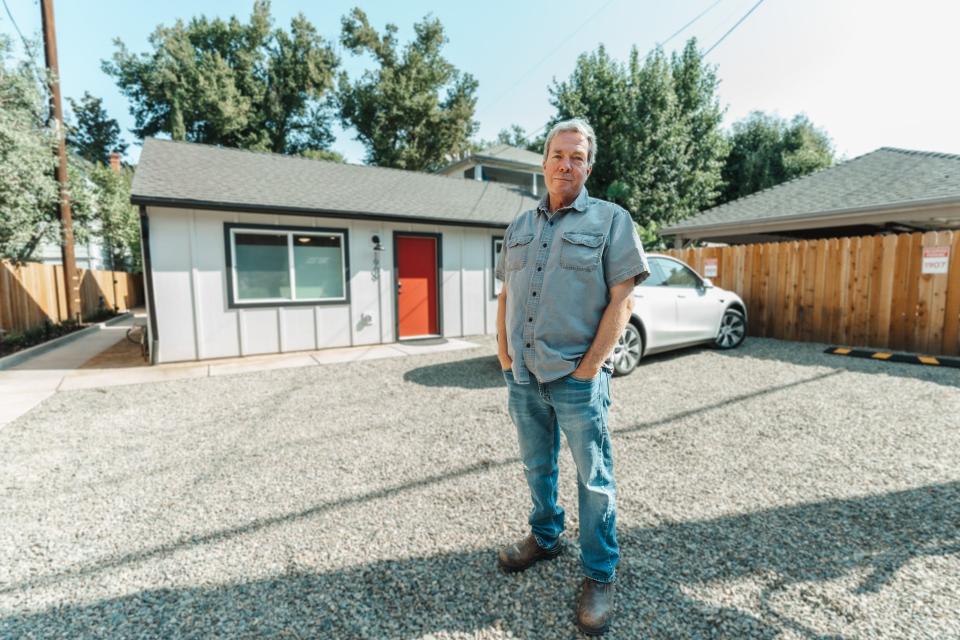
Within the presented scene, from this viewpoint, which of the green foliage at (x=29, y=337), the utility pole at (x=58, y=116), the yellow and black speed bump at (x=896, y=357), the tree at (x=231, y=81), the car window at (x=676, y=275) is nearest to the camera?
the yellow and black speed bump at (x=896, y=357)

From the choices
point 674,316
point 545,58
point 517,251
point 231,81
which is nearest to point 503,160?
point 545,58

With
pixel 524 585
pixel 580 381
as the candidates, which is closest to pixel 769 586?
pixel 524 585

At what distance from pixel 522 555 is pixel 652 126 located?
18424 millimetres

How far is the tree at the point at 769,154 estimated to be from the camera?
854 inches

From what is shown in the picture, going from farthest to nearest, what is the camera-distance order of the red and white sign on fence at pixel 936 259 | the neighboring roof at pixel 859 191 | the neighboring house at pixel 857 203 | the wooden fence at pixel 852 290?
the neighboring roof at pixel 859 191 → the neighboring house at pixel 857 203 → the wooden fence at pixel 852 290 → the red and white sign on fence at pixel 936 259

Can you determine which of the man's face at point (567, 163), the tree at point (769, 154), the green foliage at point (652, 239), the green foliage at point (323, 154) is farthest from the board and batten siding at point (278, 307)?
the green foliage at point (323, 154)

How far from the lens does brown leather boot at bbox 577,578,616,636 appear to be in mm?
1635

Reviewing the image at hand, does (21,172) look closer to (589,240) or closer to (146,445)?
(146,445)

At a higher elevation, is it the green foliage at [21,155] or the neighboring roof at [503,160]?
the neighboring roof at [503,160]

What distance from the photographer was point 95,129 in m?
28.2

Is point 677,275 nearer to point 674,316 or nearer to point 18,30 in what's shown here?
point 674,316

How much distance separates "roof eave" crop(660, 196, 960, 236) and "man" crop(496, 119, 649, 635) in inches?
340

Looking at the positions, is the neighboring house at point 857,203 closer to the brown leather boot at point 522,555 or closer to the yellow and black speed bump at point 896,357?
the yellow and black speed bump at point 896,357

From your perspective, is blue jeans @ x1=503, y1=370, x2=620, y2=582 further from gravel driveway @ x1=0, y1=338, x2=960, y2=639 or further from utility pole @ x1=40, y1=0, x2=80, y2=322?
utility pole @ x1=40, y1=0, x2=80, y2=322
